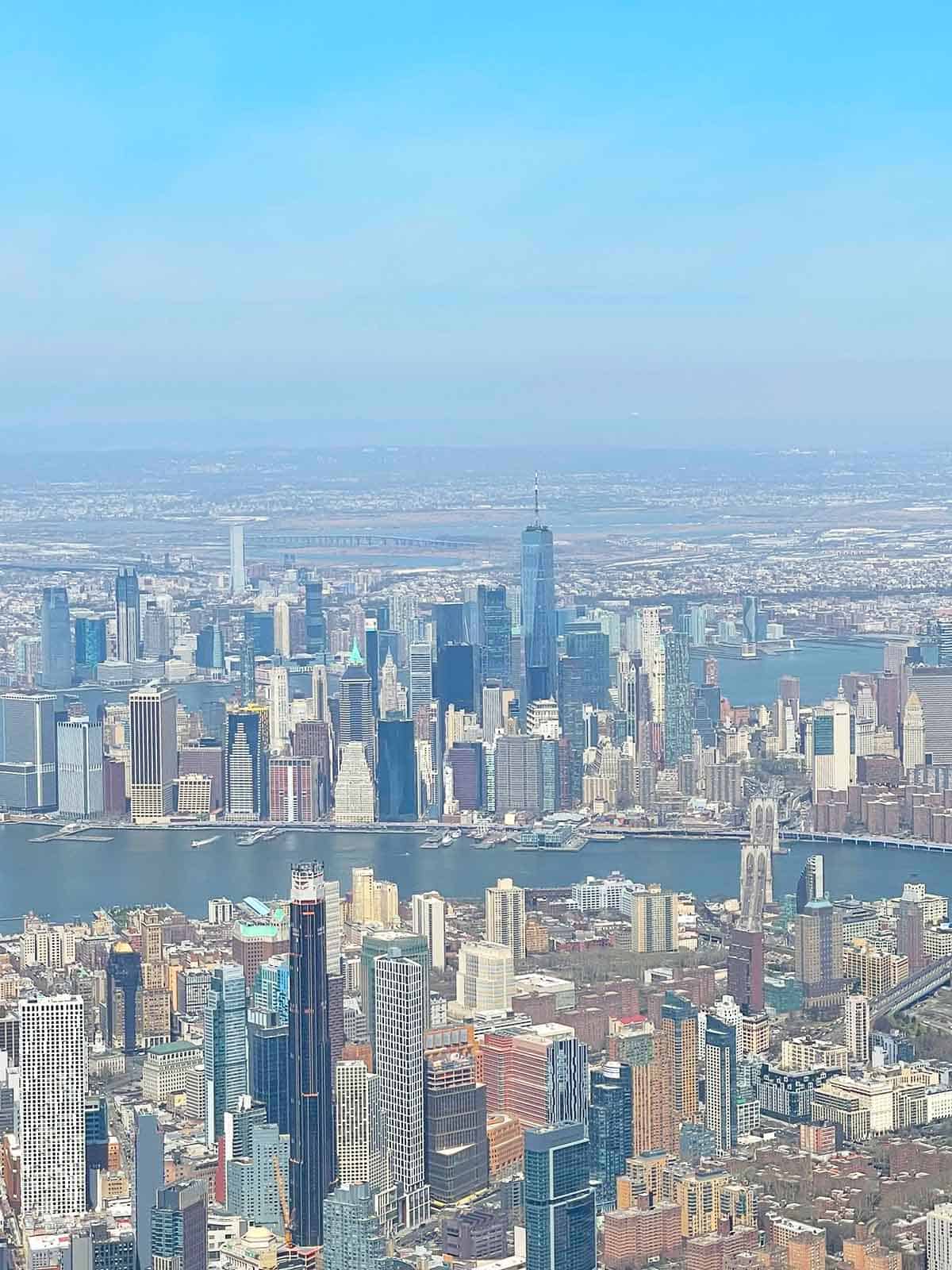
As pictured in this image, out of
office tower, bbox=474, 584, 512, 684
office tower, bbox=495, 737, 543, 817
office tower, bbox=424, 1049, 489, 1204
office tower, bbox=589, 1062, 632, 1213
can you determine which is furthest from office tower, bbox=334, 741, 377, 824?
office tower, bbox=589, 1062, 632, 1213

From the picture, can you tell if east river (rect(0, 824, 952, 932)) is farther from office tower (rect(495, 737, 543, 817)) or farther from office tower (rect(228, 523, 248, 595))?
office tower (rect(228, 523, 248, 595))

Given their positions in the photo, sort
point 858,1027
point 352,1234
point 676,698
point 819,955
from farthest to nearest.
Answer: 1. point 676,698
2. point 819,955
3. point 858,1027
4. point 352,1234

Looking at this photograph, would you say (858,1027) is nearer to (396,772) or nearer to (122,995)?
(122,995)

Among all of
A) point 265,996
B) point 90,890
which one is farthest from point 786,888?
point 265,996

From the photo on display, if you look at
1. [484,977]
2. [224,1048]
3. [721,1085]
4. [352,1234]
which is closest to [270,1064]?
[224,1048]

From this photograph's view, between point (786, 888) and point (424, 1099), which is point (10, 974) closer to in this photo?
point (424, 1099)
